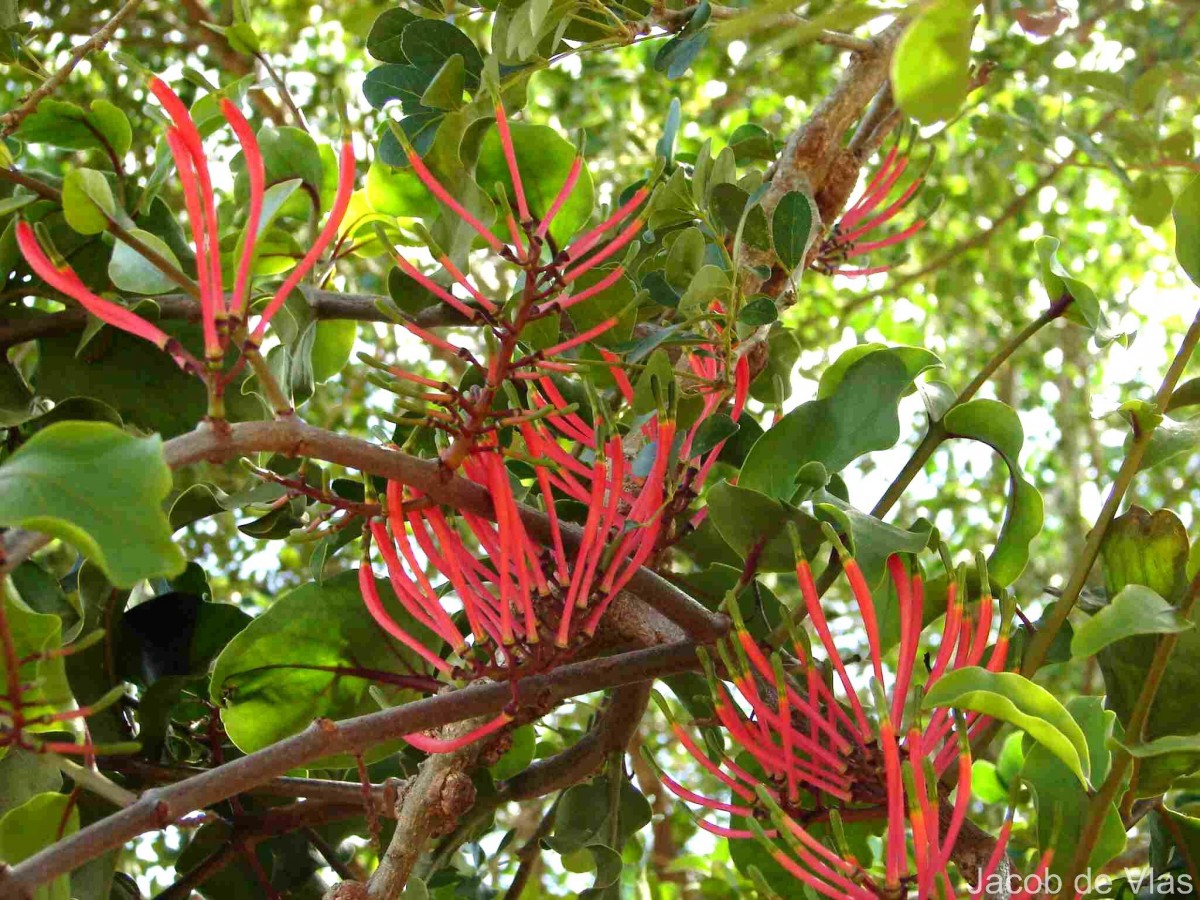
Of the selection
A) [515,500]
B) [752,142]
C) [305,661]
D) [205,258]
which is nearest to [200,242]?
[205,258]

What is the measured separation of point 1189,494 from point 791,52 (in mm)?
1003

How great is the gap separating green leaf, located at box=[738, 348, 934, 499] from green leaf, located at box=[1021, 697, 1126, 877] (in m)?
0.14

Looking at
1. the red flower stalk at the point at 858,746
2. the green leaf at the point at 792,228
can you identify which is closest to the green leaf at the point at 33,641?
the red flower stalk at the point at 858,746

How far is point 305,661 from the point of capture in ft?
1.88

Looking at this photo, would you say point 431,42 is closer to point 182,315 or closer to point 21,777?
point 182,315

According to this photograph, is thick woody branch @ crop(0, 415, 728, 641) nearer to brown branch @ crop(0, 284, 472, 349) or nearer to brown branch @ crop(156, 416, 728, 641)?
brown branch @ crop(156, 416, 728, 641)

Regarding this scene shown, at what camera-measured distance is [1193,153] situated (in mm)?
1015

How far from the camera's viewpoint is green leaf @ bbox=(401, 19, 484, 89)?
55 cm

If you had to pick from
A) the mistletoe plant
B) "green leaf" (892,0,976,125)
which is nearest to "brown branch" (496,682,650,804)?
the mistletoe plant

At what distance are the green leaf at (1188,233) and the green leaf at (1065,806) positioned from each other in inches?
7.9

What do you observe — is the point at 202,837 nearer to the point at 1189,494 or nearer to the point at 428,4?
the point at 428,4

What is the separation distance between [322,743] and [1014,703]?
23 centimetres

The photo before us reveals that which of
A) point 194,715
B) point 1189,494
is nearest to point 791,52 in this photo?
point 1189,494

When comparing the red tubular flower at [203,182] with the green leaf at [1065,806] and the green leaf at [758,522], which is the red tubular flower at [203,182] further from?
the green leaf at [1065,806]
